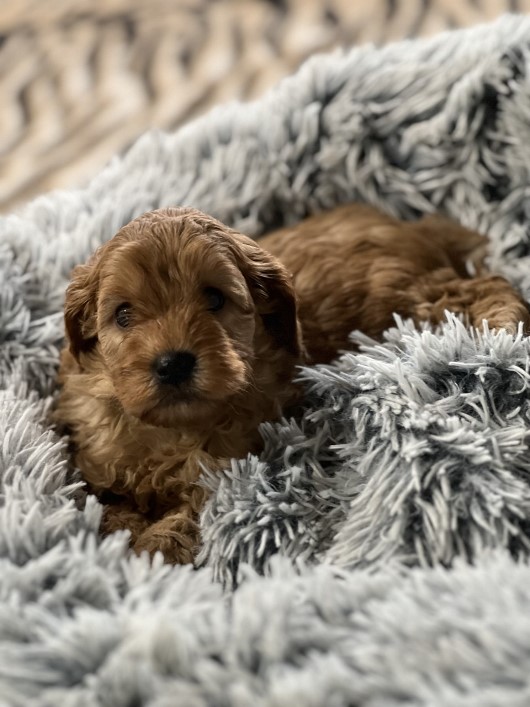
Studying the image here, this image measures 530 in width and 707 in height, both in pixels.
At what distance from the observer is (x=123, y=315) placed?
152 centimetres

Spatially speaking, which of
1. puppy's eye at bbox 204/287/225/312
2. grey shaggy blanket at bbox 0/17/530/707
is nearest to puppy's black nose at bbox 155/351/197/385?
puppy's eye at bbox 204/287/225/312

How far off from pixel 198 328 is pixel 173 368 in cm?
9

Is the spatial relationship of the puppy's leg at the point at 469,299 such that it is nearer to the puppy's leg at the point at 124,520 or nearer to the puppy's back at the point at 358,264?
the puppy's back at the point at 358,264

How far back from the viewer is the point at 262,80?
9.52 feet

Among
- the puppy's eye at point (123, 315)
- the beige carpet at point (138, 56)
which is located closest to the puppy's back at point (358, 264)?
the puppy's eye at point (123, 315)

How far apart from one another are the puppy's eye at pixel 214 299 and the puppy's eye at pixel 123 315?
0.14 metres

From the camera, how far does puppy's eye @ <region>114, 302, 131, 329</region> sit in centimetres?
151

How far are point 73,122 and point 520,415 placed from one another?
1925mm

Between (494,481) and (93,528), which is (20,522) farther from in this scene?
(494,481)

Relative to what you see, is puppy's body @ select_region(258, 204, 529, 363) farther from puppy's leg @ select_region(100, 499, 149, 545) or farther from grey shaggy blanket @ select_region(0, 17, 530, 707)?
puppy's leg @ select_region(100, 499, 149, 545)

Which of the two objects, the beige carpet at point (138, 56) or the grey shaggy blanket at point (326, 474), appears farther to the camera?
the beige carpet at point (138, 56)

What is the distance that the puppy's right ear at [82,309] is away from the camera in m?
1.60

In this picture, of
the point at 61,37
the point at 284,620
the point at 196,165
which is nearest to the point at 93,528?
the point at 284,620

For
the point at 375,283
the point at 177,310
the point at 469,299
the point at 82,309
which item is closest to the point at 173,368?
the point at 177,310
